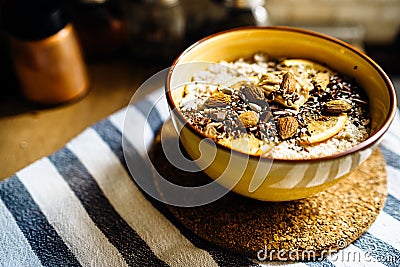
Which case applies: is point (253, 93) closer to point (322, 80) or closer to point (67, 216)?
point (322, 80)

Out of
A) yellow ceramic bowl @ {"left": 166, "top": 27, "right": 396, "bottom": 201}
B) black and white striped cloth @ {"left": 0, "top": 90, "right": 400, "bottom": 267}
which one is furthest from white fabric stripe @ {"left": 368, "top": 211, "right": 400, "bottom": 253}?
yellow ceramic bowl @ {"left": 166, "top": 27, "right": 396, "bottom": 201}

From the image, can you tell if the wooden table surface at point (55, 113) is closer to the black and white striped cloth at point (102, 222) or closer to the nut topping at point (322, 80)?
the black and white striped cloth at point (102, 222)

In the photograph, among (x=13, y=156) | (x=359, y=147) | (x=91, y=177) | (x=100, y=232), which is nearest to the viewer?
(x=359, y=147)

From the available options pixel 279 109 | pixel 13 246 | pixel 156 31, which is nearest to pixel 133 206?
pixel 13 246

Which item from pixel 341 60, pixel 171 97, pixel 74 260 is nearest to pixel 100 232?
pixel 74 260

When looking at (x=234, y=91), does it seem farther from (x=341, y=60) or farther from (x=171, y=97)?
(x=341, y=60)

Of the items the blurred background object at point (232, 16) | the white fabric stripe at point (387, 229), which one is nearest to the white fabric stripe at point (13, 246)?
the white fabric stripe at point (387, 229)
